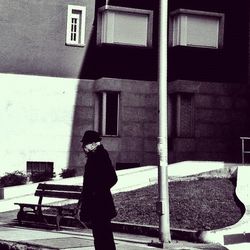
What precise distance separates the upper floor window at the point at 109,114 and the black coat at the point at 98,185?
16818 millimetres

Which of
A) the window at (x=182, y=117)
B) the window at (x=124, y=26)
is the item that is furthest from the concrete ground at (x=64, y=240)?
the window at (x=124, y=26)

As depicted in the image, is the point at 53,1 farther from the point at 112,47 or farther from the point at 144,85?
the point at 144,85

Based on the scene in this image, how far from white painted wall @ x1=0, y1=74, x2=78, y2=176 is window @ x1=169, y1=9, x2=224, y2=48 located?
4.38 metres

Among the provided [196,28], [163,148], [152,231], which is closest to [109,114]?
[196,28]

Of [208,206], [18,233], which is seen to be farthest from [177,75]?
[18,233]

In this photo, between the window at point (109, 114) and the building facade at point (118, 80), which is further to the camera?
the window at point (109, 114)

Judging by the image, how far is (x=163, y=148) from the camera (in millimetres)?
13523

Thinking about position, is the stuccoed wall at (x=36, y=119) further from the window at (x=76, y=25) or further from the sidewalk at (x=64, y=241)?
the sidewalk at (x=64, y=241)

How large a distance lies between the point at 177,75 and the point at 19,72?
5894 mm

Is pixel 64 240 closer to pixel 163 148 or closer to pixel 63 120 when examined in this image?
pixel 163 148

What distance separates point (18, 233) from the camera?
14828 mm

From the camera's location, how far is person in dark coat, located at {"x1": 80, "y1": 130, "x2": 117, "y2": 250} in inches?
416

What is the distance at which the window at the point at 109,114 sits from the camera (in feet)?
90.4

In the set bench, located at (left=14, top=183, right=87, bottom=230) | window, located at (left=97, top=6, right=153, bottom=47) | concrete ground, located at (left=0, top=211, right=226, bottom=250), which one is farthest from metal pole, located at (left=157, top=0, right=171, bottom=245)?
window, located at (left=97, top=6, right=153, bottom=47)
